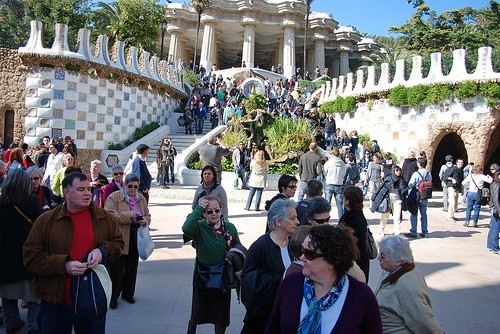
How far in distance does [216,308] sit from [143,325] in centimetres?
99

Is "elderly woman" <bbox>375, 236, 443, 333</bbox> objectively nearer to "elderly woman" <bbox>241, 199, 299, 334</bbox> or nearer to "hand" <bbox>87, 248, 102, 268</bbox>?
"elderly woman" <bbox>241, 199, 299, 334</bbox>

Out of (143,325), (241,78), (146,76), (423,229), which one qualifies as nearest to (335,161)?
(423,229)

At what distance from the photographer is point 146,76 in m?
19.0

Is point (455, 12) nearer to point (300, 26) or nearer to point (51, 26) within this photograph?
point (300, 26)

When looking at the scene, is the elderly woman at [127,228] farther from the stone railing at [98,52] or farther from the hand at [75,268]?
the stone railing at [98,52]

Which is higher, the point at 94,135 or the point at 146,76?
the point at 146,76

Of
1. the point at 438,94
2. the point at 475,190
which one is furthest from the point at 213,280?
the point at 438,94

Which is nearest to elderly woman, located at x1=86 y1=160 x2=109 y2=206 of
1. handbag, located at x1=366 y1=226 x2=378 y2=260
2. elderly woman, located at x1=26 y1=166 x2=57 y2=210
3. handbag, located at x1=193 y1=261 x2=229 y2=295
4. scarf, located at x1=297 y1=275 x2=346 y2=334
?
elderly woman, located at x1=26 y1=166 x2=57 y2=210

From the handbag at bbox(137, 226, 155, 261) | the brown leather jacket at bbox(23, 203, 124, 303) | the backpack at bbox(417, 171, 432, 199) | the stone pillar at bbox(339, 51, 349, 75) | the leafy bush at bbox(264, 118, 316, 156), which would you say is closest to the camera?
the brown leather jacket at bbox(23, 203, 124, 303)

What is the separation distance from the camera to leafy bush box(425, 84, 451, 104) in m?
17.9

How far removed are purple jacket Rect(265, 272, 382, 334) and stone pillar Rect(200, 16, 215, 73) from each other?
128 feet

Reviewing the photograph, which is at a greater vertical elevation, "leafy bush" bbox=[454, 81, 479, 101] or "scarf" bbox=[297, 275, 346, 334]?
"leafy bush" bbox=[454, 81, 479, 101]

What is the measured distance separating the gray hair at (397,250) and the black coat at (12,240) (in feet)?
9.74

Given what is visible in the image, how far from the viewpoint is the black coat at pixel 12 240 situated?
3.60 metres
